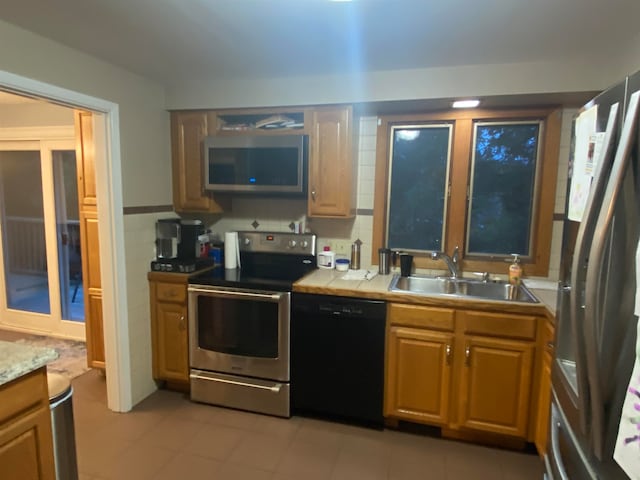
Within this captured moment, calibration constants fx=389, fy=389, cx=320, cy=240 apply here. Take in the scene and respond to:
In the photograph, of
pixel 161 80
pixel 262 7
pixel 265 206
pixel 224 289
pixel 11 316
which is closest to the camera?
pixel 262 7

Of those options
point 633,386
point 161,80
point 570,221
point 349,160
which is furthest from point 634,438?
point 161,80

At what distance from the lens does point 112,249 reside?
256cm

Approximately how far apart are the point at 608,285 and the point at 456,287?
1927mm

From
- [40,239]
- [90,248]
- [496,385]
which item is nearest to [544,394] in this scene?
[496,385]

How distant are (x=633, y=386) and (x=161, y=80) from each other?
304 centimetres

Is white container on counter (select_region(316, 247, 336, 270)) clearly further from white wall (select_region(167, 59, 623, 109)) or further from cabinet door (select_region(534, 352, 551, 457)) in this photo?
cabinet door (select_region(534, 352, 551, 457))

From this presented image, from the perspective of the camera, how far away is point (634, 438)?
0.74 meters

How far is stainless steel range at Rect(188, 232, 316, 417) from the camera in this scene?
8.39 ft

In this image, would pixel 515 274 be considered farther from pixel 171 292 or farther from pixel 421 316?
pixel 171 292

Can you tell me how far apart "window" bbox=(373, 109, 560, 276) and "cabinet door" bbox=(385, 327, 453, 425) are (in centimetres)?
72

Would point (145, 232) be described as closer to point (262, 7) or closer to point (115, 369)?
point (115, 369)

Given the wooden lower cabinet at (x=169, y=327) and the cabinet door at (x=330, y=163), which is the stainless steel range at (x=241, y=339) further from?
the cabinet door at (x=330, y=163)

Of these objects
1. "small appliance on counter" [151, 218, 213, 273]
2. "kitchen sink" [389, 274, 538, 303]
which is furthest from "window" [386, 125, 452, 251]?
"small appliance on counter" [151, 218, 213, 273]

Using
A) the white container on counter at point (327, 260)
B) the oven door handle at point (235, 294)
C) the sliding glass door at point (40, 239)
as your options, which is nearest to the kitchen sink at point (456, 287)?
the white container on counter at point (327, 260)
